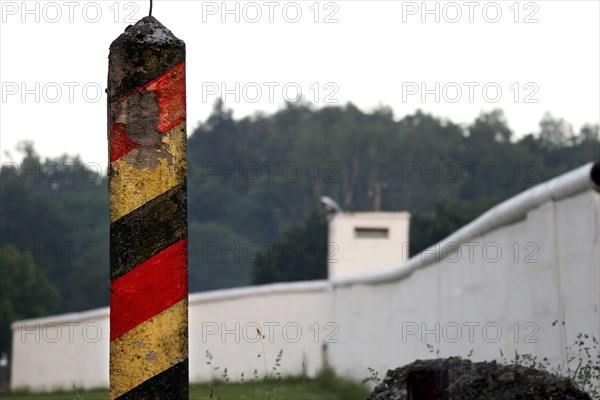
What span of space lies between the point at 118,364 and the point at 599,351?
480cm

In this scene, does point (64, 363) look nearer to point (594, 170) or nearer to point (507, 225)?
point (507, 225)

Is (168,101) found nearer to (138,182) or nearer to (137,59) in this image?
(137,59)

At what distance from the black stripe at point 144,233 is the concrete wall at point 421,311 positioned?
16.0ft

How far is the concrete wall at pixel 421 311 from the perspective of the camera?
359 inches

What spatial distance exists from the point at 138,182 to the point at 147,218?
12 cm

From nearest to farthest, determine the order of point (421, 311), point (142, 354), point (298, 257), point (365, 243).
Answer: point (142, 354) < point (421, 311) < point (365, 243) < point (298, 257)

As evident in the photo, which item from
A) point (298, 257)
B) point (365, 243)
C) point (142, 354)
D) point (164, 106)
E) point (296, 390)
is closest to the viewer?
point (142, 354)

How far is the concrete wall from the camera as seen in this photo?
912 cm

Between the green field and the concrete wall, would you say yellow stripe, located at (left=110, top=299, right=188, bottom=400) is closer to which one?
the concrete wall

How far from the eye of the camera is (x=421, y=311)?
14.7 m

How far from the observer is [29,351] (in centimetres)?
2716

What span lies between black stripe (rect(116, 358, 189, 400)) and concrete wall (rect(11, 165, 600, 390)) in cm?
486

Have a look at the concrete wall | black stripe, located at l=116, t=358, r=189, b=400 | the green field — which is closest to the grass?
the green field

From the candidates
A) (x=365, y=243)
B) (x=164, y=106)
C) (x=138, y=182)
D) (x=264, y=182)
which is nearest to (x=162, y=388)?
(x=138, y=182)
